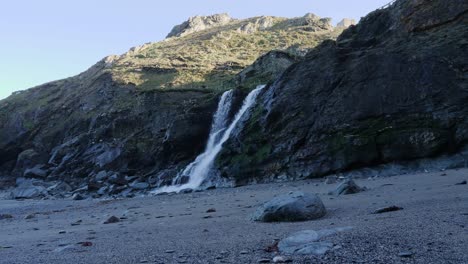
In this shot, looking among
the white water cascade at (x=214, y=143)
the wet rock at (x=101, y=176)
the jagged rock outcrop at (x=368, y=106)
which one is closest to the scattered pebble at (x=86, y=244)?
the jagged rock outcrop at (x=368, y=106)

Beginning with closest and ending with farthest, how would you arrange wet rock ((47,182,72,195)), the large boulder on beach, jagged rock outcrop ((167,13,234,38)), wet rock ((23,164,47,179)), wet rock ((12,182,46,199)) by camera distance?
1. the large boulder on beach
2. wet rock ((12,182,46,199))
3. wet rock ((47,182,72,195))
4. wet rock ((23,164,47,179))
5. jagged rock outcrop ((167,13,234,38))

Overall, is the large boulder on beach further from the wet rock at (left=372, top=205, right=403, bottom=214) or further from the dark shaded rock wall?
the dark shaded rock wall

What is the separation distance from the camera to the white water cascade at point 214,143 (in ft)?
91.2

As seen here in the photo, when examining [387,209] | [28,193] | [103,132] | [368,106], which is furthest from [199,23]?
[387,209]

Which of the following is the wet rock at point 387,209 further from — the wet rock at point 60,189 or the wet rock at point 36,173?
the wet rock at point 36,173

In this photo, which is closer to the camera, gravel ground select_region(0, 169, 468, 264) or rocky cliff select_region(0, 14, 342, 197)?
gravel ground select_region(0, 169, 468, 264)

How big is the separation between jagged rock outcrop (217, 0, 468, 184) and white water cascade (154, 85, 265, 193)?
5.81 ft

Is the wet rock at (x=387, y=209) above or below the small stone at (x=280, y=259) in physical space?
below

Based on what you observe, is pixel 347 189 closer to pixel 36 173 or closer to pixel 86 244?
pixel 86 244

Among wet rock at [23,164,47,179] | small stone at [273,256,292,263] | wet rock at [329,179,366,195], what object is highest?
small stone at [273,256,292,263]

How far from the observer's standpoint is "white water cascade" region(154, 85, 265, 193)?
27797 mm

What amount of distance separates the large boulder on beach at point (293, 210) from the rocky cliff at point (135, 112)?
21.0 metres

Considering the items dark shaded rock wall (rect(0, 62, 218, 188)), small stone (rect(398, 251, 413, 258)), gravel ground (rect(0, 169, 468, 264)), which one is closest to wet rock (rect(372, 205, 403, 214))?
gravel ground (rect(0, 169, 468, 264))

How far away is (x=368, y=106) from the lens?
22734mm
